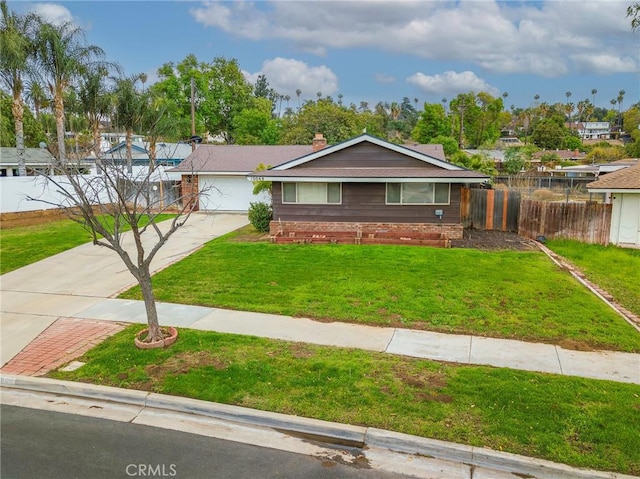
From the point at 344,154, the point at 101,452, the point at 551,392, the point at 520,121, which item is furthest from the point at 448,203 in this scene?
the point at 520,121

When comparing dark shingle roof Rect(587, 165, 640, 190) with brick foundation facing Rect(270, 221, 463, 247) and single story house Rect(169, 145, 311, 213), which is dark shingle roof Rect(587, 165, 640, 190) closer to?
brick foundation facing Rect(270, 221, 463, 247)

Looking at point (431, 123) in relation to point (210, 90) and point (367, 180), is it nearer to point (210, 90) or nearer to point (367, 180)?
point (210, 90)

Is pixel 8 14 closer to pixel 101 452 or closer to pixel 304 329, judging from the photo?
pixel 304 329

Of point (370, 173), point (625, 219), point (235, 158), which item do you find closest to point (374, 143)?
point (370, 173)

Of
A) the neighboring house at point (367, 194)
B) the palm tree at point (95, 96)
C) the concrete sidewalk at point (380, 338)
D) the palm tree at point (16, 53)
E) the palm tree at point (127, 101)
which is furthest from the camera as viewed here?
the palm tree at point (127, 101)

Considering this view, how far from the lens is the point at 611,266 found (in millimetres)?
13680

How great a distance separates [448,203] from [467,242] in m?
1.85

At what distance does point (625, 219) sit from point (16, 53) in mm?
27150

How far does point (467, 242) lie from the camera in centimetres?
1689

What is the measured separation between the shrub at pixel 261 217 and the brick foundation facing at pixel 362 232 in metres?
0.79

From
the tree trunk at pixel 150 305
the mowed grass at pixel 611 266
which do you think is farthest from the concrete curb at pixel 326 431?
the mowed grass at pixel 611 266

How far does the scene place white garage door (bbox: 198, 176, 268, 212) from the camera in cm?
2623

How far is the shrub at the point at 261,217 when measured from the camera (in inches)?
761

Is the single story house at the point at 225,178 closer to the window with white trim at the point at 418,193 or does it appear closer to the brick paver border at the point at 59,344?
the window with white trim at the point at 418,193
